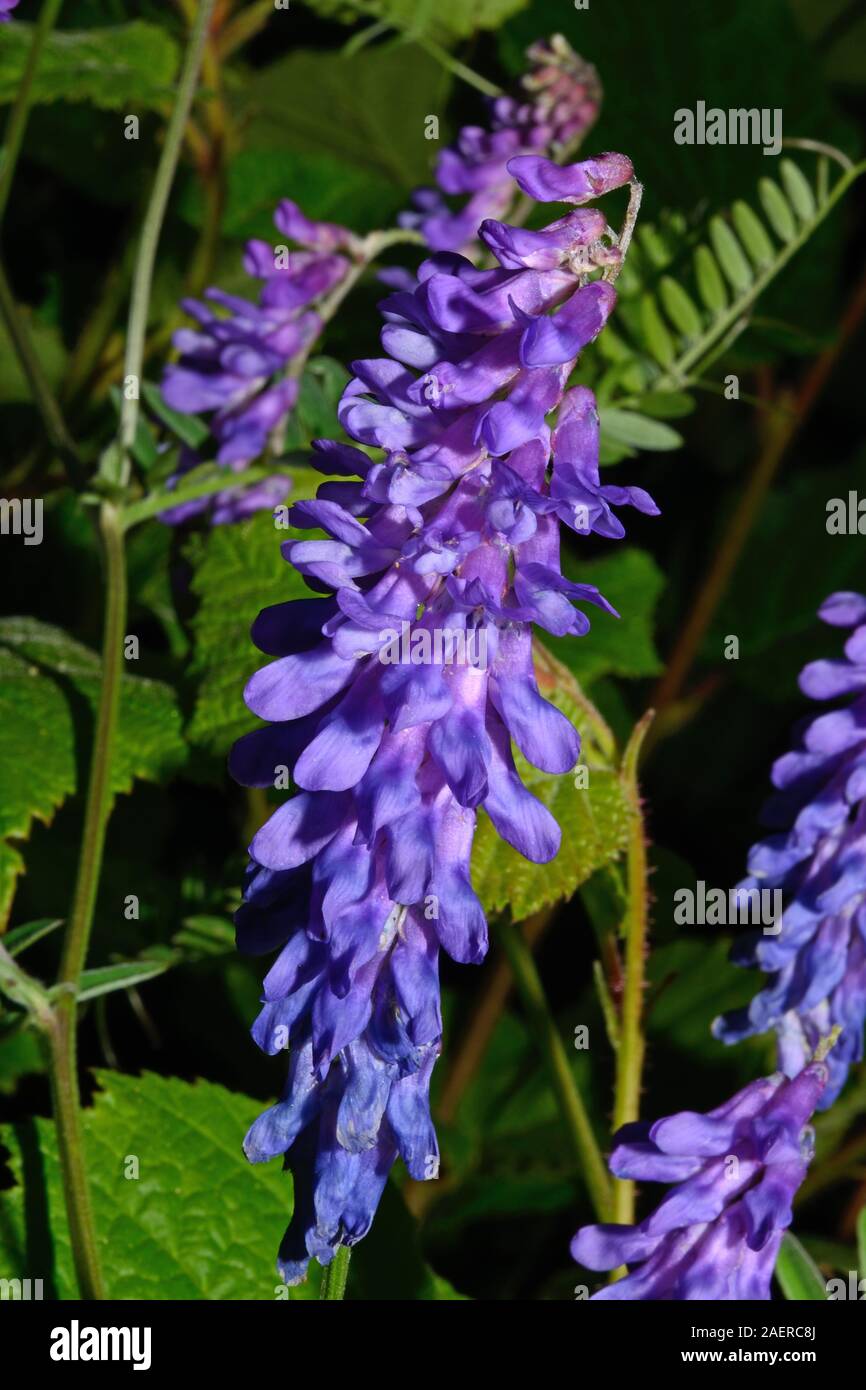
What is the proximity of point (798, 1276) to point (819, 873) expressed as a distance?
30 centimetres

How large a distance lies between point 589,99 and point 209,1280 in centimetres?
130

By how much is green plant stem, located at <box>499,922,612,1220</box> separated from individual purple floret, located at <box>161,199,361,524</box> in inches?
20.4

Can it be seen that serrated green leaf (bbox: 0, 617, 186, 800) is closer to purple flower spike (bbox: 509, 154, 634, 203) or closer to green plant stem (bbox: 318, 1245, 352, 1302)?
green plant stem (bbox: 318, 1245, 352, 1302)

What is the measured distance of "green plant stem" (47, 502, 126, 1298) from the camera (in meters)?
1.07

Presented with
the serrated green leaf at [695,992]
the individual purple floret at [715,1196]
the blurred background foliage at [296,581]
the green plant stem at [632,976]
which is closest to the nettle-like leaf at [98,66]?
the blurred background foliage at [296,581]

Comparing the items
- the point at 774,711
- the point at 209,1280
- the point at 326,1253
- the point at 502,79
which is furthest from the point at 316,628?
the point at 502,79

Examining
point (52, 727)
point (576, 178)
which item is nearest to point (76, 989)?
point (52, 727)

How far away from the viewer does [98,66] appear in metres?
1.88

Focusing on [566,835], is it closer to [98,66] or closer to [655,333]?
[655,333]

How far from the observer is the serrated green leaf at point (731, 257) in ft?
5.10

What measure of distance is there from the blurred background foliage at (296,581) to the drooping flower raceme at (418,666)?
1.15ft

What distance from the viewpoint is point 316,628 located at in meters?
0.87
